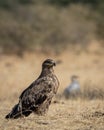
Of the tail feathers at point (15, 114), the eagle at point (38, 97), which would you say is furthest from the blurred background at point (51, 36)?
the tail feathers at point (15, 114)

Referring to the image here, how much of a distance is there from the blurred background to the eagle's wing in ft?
50.0

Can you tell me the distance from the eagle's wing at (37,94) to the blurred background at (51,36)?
15.3m

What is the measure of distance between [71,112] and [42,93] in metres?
0.75

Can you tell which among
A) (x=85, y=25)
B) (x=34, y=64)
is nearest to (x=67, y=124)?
(x=34, y=64)

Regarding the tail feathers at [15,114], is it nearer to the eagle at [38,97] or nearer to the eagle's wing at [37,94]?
the eagle at [38,97]

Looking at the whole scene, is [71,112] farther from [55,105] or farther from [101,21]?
[101,21]

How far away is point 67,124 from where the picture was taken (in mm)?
9320

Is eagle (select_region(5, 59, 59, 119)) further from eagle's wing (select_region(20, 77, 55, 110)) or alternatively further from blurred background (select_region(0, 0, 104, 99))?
blurred background (select_region(0, 0, 104, 99))

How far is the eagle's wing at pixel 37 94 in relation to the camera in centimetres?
994

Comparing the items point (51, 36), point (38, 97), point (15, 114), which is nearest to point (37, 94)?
point (38, 97)

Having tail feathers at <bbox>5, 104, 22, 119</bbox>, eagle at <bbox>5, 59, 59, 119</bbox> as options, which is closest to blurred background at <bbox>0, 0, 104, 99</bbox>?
eagle at <bbox>5, 59, 59, 119</bbox>

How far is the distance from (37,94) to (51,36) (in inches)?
985

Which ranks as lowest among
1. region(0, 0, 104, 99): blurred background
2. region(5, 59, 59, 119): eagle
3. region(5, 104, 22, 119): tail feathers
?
region(5, 104, 22, 119): tail feathers

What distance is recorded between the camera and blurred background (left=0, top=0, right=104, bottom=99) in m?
29.5
